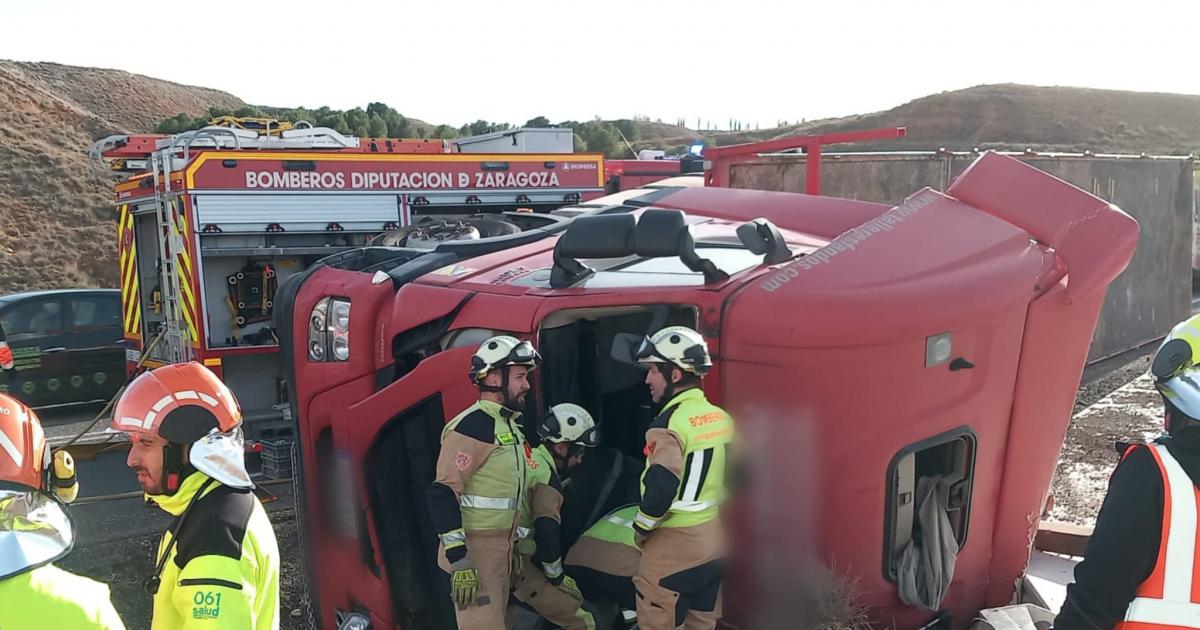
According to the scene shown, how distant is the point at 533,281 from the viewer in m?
3.59

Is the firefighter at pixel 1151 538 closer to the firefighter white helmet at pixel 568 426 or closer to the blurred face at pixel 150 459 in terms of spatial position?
the firefighter white helmet at pixel 568 426

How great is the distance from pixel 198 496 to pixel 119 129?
36.1m

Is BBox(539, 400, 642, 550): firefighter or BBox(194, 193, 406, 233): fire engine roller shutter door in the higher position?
BBox(194, 193, 406, 233): fire engine roller shutter door

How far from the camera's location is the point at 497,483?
3.38 meters

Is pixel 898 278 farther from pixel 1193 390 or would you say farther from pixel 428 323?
pixel 428 323

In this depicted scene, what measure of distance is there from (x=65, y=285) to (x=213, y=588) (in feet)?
74.9

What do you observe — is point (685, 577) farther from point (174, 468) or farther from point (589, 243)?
point (174, 468)

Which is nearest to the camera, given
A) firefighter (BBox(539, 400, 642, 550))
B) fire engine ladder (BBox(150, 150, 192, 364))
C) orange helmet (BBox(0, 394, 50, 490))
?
orange helmet (BBox(0, 394, 50, 490))

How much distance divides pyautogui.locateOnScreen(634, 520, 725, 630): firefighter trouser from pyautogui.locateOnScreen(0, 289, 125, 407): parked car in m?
9.03

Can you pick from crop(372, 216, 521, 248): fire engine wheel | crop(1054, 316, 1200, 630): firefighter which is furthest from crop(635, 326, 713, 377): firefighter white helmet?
crop(372, 216, 521, 248): fire engine wheel

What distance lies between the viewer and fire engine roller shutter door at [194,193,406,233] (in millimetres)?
7344

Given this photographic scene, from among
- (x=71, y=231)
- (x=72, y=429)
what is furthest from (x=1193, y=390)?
(x=71, y=231)

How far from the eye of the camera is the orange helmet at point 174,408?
2.15 metres

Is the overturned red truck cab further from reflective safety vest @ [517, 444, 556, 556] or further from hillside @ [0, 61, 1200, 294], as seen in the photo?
hillside @ [0, 61, 1200, 294]
